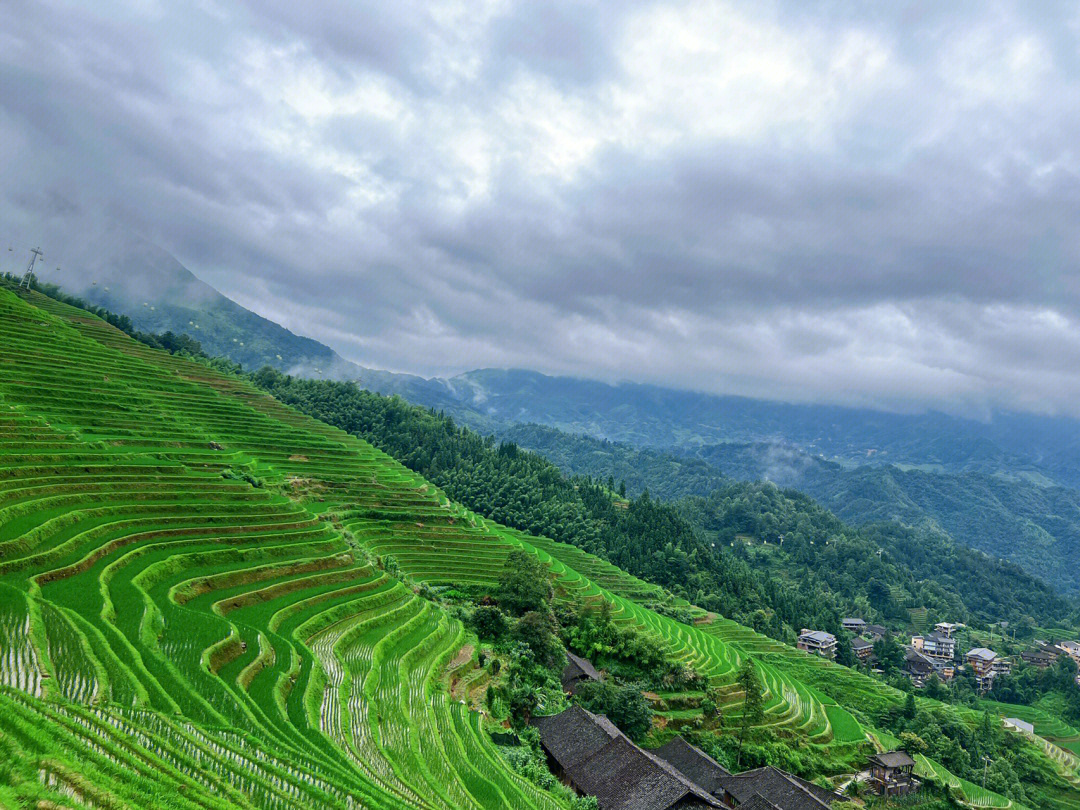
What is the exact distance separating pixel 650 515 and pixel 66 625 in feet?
345

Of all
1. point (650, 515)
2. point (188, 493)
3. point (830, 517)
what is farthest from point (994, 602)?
point (188, 493)

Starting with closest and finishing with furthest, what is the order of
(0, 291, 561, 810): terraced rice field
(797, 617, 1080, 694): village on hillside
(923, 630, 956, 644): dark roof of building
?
(0, 291, 561, 810): terraced rice field
(797, 617, 1080, 694): village on hillside
(923, 630, 956, 644): dark roof of building

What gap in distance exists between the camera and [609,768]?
100 feet

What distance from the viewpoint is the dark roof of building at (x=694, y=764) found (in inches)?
1367

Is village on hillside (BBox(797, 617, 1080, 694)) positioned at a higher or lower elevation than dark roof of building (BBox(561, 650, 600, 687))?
lower

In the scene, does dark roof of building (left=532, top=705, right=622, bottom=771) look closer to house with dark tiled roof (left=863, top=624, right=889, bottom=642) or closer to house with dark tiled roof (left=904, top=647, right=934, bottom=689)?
house with dark tiled roof (left=904, top=647, right=934, bottom=689)

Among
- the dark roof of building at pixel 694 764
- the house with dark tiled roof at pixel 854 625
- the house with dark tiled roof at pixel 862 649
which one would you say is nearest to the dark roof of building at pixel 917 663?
the house with dark tiled roof at pixel 862 649

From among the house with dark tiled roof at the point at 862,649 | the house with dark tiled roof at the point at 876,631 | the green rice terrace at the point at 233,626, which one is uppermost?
the green rice terrace at the point at 233,626

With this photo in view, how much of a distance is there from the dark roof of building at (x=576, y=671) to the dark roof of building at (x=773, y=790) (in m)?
11.5

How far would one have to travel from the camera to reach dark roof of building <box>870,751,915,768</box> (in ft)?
146

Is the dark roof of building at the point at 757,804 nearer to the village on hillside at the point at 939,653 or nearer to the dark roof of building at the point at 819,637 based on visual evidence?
the village on hillside at the point at 939,653

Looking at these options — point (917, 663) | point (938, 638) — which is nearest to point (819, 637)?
point (917, 663)

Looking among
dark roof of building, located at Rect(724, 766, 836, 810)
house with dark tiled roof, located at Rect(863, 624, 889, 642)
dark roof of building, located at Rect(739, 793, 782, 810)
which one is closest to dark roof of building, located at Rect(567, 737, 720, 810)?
dark roof of building, located at Rect(739, 793, 782, 810)

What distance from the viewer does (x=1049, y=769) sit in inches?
2440
